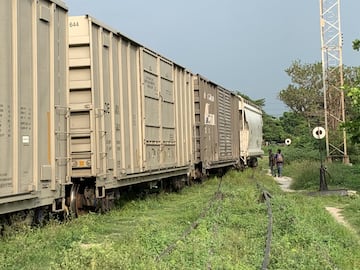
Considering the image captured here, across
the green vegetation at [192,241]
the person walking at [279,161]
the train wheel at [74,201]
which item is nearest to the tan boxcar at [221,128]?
the person walking at [279,161]

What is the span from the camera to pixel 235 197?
14461 mm

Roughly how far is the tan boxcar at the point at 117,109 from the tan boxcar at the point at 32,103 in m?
1.02

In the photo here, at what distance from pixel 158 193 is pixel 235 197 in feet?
9.24

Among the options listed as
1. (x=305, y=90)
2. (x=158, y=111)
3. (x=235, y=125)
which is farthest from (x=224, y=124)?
(x=305, y=90)

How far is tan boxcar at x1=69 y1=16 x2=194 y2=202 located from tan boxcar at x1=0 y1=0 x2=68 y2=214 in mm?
1018

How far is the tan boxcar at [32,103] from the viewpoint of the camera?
7613 mm

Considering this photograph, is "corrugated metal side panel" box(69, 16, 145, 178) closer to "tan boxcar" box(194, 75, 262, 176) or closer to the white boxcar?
"tan boxcar" box(194, 75, 262, 176)

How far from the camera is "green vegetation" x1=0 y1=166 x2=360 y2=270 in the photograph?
6379mm

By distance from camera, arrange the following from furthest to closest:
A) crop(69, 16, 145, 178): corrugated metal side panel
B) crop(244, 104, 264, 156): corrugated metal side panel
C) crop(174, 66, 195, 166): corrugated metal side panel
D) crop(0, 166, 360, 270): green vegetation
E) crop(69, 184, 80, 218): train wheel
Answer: crop(244, 104, 264, 156): corrugated metal side panel → crop(174, 66, 195, 166): corrugated metal side panel → crop(69, 16, 145, 178): corrugated metal side panel → crop(69, 184, 80, 218): train wheel → crop(0, 166, 360, 270): green vegetation

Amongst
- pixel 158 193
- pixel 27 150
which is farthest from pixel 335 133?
pixel 27 150

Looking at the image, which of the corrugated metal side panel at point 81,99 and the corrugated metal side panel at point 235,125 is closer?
the corrugated metal side panel at point 81,99

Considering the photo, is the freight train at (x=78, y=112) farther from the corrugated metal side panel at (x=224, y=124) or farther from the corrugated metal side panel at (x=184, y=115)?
the corrugated metal side panel at (x=224, y=124)

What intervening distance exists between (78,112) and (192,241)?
421cm

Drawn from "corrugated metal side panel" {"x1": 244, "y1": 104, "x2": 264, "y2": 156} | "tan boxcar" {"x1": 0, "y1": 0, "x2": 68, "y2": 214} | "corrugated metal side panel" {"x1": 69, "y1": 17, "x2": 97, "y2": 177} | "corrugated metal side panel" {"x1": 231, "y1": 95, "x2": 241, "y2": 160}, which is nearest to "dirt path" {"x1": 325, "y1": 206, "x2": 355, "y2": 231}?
"corrugated metal side panel" {"x1": 69, "y1": 17, "x2": 97, "y2": 177}
